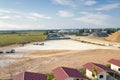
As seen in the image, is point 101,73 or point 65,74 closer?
point 65,74

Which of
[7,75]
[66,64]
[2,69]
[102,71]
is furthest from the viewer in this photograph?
[66,64]

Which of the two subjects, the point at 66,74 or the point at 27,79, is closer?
the point at 27,79

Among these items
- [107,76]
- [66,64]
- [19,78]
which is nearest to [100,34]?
[66,64]

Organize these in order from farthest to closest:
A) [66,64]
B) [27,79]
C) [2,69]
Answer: [66,64], [2,69], [27,79]

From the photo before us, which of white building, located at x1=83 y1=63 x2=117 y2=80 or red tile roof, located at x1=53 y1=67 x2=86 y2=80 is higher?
red tile roof, located at x1=53 y1=67 x2=86 y2=80

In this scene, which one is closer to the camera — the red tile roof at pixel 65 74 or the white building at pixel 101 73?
the red tile roof at pixel 65 74

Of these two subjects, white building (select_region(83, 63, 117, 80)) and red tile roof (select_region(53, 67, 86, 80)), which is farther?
white building (select_region(83, 63, 117, 80))

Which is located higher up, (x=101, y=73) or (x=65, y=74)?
(x=65, y=74)

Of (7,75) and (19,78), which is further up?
(19,78)

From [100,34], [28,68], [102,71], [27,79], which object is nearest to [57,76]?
[27,79]

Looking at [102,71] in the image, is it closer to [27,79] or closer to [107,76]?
[107,76]
